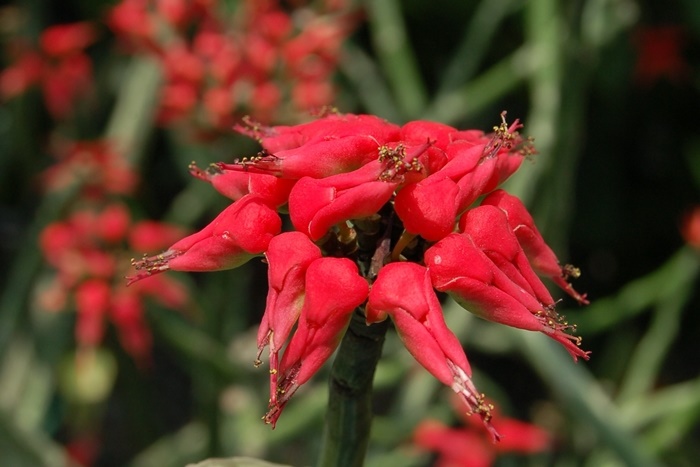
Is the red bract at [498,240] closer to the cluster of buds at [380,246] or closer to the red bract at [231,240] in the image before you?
the cluster of buds at [380,246]

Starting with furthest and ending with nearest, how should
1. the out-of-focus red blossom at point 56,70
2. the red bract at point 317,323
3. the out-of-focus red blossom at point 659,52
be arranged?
the out-of-focus red blossom at point 659,52 < the out-of-focus red blossom at point 56,70 < the red bract at point 317,323

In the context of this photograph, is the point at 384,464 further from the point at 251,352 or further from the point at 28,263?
the point at 28,263

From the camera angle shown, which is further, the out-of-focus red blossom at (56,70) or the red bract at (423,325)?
the out-of-focus red blossom at (56,70)

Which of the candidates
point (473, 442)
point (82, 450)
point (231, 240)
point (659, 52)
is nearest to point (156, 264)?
point (231, 240)

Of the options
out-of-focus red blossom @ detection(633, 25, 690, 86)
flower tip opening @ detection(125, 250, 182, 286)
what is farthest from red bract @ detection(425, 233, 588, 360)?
out-of-focus red blossom @ detection(633, 25, 690, 86)

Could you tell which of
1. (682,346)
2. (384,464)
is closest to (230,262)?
(384,464)

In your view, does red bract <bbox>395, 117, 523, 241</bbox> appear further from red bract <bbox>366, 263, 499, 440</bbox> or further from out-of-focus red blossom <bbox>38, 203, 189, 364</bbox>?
out-of-focus red blossom <bbox>38, 203, 189, 364</bbox>

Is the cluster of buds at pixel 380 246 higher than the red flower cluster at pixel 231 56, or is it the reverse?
the cluster of buds at pixel 380 246

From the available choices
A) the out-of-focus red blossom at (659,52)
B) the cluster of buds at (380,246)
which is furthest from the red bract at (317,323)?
the out-of-focus red blossom at (659,52)
